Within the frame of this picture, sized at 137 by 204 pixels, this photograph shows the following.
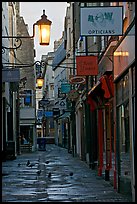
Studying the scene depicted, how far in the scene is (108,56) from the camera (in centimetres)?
1795

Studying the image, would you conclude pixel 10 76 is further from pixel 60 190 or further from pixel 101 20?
pixel 101 20

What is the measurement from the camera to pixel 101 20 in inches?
519

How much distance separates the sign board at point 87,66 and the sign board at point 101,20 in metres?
6.90

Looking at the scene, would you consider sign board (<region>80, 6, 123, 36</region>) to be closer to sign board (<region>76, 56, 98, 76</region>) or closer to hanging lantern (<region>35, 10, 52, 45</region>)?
hanging lantern (<region>35, 10, 52, 45</region>)

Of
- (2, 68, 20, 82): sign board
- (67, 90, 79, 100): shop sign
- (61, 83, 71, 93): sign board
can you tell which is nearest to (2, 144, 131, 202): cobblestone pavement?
(2, 68, 20, 82): sign board

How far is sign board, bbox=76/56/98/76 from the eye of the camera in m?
20.2

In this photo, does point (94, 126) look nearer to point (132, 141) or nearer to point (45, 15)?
point (45, 15)

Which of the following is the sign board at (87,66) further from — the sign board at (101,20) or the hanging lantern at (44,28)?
the sign board at (101,20)

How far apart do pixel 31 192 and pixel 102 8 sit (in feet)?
18.8

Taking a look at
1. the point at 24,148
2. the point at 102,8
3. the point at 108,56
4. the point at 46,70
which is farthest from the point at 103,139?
the point at 46,70

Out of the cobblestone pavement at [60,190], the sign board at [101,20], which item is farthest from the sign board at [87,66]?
the sign board at [101,20]

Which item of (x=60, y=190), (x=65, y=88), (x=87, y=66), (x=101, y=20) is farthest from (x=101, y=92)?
(x=65, y=88)

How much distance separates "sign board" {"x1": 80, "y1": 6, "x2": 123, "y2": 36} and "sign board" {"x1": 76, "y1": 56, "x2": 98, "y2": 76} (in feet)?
22.6

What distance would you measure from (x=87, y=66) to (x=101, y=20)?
7384 millimetres
